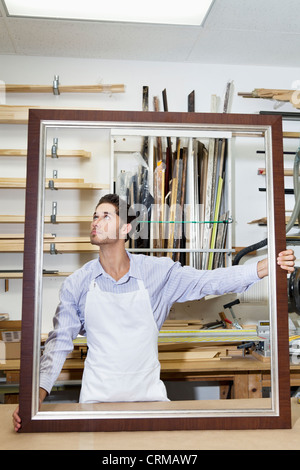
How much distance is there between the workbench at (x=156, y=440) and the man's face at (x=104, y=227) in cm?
39

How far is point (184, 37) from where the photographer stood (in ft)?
8.45

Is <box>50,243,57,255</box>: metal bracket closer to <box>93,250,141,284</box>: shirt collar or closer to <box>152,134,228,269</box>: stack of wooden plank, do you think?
<box>93,250,141,284</box>: shirt collar

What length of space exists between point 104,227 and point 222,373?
49 centimetres

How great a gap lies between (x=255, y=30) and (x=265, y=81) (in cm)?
41

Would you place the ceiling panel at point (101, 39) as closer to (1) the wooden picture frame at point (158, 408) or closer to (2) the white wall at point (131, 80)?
(2) the white wall at point (131, 80)

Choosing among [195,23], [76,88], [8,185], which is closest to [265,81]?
[195,23]

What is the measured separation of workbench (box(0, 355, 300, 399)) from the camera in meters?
0.96

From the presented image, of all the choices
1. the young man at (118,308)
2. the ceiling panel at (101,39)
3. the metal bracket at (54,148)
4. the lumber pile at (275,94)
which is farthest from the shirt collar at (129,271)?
the lumber pile at (275,94)

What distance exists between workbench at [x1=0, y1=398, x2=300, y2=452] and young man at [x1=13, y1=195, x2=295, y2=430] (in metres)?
0.07

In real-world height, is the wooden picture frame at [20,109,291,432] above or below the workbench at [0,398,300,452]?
above

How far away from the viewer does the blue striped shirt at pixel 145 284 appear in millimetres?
949
